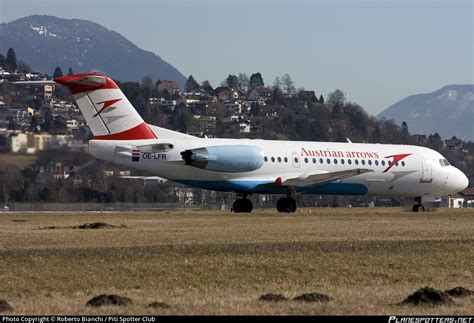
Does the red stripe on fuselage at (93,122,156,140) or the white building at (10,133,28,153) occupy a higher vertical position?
the red stripe on fuselage at (93,122,156,140)

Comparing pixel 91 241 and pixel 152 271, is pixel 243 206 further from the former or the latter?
pixel 152 271

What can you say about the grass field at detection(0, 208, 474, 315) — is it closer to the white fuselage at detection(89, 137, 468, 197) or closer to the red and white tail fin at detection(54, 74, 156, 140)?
the red and white tail fin at detection(54, 74, 156, 140)

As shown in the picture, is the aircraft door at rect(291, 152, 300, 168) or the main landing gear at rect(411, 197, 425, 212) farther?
the main landing gear at rect(411, 197, 425, 212)

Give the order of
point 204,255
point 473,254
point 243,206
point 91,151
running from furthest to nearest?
point 243,206
point 91,151
point 473,254
point 204,255

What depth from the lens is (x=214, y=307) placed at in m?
22.6

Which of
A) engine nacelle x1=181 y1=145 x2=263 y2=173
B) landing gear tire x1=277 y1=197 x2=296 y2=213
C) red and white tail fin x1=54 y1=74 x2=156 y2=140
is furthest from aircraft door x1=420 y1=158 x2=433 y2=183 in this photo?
red and white tail fin x1=54 y1=74 x2=156 y2=140

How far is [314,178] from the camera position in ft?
209

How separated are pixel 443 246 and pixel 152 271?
39.0 ft

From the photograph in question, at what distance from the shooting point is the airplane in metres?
58.2

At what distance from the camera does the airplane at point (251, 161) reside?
58.2m

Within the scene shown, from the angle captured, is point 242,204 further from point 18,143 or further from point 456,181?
point 18,143

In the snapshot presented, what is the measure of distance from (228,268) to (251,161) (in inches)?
1255

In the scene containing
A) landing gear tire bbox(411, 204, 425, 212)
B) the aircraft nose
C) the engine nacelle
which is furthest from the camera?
the aircraft nose

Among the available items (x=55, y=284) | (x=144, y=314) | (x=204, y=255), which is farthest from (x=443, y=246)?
(x=144, y=314)
